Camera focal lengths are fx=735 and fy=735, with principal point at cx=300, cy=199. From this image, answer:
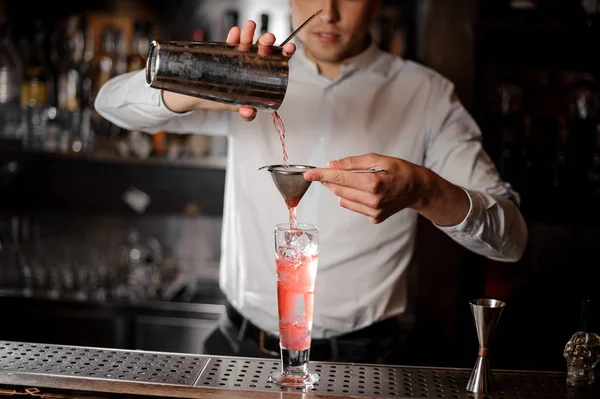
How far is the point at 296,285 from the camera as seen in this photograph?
1562 mm

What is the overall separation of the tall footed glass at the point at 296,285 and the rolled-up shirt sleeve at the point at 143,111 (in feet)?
2.39

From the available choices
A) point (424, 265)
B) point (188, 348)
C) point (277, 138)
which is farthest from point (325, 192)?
point (188, 348)

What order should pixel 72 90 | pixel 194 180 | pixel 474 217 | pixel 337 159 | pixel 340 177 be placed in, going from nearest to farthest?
pixel 340 177 < pixel 474 217 < pixel 337 159 < pixel 72 90 < pixel 194 180

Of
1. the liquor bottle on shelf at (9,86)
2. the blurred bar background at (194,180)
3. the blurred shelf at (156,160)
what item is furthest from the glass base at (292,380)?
the liquor bottle on shelf at (9,86)

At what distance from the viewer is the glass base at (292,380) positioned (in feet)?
5.19

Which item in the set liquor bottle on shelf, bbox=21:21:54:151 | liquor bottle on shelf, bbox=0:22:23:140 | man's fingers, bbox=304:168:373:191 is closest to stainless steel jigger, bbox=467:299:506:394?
man's fingers, bbox=304:168:373:191

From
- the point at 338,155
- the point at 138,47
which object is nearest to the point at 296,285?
the point at 338,155

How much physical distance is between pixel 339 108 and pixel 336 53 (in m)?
0.22

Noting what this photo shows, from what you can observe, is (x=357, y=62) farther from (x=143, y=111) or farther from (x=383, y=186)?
(x=383, y=186)

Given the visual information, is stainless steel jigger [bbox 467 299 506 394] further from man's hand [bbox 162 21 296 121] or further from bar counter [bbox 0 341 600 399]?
man's hand [bbox 162 21 296 121]

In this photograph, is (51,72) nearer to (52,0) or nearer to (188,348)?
(52,0)

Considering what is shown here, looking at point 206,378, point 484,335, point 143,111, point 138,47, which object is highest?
point 138,47

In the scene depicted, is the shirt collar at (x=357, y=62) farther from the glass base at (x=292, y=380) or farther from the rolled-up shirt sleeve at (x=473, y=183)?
the glass base at (x=292, y=380)

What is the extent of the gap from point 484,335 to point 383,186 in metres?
0.38
